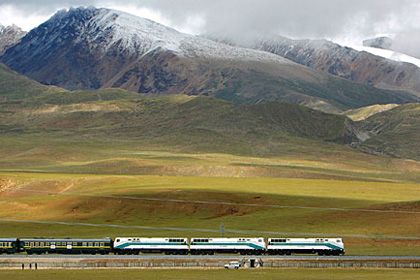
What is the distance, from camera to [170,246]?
4402 inches

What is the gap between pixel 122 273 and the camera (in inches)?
3686

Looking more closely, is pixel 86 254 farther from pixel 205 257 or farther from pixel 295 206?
pixel 295 206

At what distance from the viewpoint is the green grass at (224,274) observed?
87.6 m

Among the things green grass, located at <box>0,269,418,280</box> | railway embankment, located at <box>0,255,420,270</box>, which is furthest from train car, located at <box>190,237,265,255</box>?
green grass, located at <box>0,269,418,280</box>

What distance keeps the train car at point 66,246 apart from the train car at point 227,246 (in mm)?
10967

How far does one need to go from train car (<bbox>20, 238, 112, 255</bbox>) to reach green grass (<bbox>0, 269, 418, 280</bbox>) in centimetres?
1602

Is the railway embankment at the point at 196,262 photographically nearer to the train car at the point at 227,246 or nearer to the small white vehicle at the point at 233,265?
the small white vehicle at the point at 233,265

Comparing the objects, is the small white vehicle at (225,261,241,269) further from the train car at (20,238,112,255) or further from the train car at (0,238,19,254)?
the train car at (0,238,19,254)

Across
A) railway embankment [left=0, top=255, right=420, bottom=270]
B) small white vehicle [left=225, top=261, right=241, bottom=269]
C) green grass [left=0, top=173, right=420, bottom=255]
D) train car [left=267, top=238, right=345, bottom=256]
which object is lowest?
small white vehicle [left=225, top=261, right=241, bottom=269]

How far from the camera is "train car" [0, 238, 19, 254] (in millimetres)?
113062

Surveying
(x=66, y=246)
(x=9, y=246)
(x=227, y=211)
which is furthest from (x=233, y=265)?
(x=227, y=211)

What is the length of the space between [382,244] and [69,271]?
148ft

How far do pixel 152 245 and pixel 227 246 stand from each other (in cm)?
925

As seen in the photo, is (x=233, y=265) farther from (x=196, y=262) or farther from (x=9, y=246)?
(x=9, y=246)
